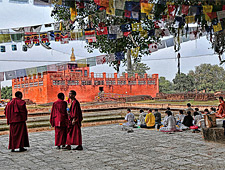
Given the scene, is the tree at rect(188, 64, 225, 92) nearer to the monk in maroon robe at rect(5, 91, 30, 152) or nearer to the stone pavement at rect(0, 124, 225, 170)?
the stone pavement at rect(0, 124, 225, 170)

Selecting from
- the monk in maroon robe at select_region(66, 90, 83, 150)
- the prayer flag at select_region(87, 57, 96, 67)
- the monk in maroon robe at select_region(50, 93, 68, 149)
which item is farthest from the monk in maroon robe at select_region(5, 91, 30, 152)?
the prayer flag at select_region(87, 57, 96, 67)

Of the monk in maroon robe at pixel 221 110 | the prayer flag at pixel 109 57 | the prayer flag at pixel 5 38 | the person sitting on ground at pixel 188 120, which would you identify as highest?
the prayer flag at pixel 5 38

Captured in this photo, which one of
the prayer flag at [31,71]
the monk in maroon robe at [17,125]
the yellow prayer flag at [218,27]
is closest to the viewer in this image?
the monk in maroon robe at [17,125]

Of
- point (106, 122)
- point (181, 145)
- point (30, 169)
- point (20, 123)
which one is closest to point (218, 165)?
point (181, 145)

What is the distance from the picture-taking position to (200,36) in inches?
391

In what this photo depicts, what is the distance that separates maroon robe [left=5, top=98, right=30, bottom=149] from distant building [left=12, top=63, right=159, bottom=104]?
13.2m

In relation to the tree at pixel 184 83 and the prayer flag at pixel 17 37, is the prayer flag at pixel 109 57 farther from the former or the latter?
the tree at pixel 184 83

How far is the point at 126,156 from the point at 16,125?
2.83 metres

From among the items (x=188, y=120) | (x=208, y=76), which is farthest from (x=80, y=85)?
(x=208, y=76)

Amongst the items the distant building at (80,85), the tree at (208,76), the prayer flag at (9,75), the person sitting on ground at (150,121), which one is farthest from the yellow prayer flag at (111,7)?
the tree at (208,76)

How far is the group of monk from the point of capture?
6043 millimetres

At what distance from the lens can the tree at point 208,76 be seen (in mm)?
32688

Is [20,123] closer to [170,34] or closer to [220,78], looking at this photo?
[170,34]

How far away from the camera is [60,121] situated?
6094 millimetres
